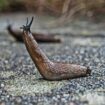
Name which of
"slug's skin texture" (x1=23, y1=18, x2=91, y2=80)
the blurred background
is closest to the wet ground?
"slug's skin texture" (x1=23, y1=18, x2=91, y2=80)

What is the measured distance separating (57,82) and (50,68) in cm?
18

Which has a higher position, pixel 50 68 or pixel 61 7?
pixel 61 7

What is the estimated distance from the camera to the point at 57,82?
15.4 ft

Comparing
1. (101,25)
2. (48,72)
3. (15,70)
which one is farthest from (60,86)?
(101,25)

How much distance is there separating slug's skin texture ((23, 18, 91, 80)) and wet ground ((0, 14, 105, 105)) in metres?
0.07

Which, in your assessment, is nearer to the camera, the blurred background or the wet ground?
the wet ground

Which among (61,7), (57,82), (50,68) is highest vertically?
(61,7)

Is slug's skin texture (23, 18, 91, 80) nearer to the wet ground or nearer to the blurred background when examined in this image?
the wet ground

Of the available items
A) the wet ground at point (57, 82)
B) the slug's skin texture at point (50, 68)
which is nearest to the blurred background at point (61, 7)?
the wet ground at point (57, 82)

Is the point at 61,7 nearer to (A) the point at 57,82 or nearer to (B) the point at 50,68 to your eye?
(B) the point at 50,68

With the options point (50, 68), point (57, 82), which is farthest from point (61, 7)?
point (57, 82)

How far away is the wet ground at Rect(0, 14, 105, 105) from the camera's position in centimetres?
413

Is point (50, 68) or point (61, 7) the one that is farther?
point (61, 7)

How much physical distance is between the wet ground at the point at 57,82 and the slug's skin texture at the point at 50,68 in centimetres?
7
